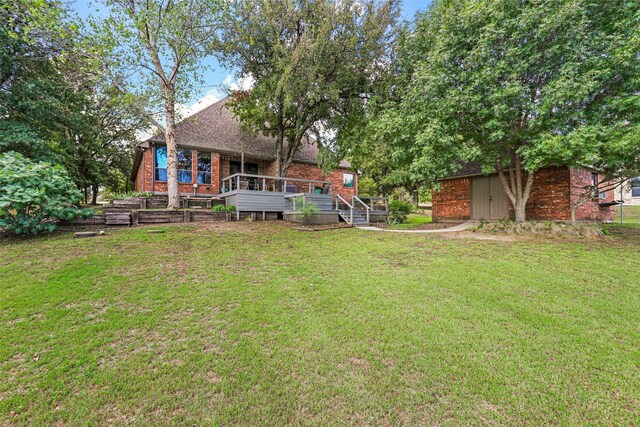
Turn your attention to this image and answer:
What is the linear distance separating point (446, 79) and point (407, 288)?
7160mm

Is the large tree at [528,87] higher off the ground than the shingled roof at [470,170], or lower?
higher

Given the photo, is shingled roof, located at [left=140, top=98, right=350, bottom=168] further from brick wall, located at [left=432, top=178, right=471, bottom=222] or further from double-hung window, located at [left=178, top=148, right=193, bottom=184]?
brick wall, located at [left=432, top=178, right=471, bottom=222]

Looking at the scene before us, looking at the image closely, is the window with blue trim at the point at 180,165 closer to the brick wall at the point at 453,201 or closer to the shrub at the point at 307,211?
the shrub at the point at 307,211

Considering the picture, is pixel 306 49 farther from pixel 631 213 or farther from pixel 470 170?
pixel 631 213

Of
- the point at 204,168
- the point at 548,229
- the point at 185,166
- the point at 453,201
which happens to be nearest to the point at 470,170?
the point at 453,201

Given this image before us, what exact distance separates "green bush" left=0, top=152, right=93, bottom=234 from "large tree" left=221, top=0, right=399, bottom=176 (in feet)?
25.4

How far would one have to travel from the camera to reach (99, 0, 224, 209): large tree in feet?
33.0

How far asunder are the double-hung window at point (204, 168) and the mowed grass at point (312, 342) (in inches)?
389

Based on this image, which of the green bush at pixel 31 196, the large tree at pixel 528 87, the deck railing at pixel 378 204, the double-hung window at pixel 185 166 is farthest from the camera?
the deck railing at pixel 378 204

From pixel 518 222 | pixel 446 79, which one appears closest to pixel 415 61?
pixel 446 79

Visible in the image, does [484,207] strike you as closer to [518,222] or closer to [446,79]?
[518,222]

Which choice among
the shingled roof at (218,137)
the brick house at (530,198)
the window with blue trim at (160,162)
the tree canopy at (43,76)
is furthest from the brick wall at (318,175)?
the tree canopy at (43,76)

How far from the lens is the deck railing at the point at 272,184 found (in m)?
12.5

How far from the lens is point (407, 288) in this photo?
4.04m
